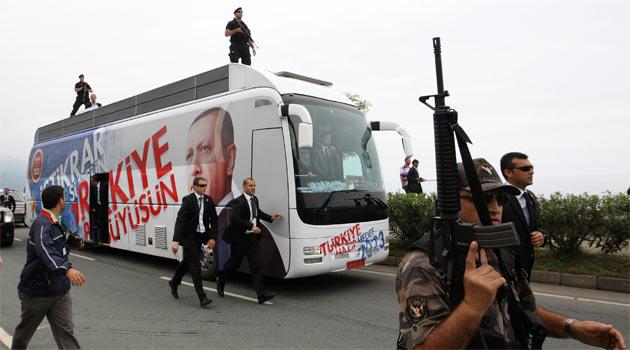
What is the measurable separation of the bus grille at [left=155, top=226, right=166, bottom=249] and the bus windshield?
3.35 meters

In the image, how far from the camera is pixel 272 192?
647 centimetres

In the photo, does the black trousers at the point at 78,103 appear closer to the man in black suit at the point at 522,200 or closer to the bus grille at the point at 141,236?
the bus grille at the point at 141,236

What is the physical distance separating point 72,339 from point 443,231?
3.31 metres

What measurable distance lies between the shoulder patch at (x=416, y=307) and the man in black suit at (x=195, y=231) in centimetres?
480

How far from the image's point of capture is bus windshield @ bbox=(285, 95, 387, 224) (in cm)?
629

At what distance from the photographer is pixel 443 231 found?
1692 mm

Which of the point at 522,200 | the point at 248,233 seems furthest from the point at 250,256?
the point at 522,200

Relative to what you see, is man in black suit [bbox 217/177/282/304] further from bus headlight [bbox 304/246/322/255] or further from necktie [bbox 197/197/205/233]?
bus headlight [bbox 304/246/322/255]

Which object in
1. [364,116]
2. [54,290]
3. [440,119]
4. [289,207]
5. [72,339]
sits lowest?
[72,339]

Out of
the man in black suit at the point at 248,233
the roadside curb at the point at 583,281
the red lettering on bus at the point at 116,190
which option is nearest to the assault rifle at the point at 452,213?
the man in black suit at the point at 248,233

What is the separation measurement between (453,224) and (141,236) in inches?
328

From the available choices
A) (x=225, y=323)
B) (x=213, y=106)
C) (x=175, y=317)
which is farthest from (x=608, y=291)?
(x=213, y=106)

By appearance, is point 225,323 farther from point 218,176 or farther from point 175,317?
point 218,176

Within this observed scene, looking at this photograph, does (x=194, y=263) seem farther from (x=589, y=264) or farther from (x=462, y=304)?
(x=589, y=264)
